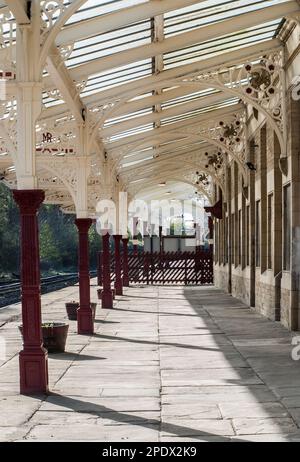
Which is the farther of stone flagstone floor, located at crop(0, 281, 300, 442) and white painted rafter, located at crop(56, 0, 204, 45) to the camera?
white painted rafter, located at crop(56, 0, 204, 45)

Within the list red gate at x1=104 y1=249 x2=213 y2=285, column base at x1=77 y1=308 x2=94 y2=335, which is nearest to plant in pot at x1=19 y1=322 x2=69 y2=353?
column base at x1=77 y1=308 x2=94 y2=335

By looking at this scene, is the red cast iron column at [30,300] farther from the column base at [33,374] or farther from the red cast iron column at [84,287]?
the red cast iron column at [84,287]

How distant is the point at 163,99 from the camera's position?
749 inches

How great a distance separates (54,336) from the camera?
13.8 meters

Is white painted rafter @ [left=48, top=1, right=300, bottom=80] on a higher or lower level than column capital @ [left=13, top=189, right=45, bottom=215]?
higher

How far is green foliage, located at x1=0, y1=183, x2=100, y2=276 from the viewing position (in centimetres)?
6038

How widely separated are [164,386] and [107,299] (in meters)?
13.8

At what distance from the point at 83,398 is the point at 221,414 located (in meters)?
1.95

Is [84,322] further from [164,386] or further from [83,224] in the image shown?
[164,386]

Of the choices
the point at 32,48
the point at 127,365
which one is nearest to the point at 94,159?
the point at 127,365

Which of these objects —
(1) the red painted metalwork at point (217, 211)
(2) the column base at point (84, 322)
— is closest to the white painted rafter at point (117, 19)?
(2) the column base at point (84, 322)

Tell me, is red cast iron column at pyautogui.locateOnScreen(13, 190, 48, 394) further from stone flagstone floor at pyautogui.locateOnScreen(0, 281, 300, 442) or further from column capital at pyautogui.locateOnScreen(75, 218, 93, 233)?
column capital at pyautogui.locateOnScreen(75, 218, 93, 233)

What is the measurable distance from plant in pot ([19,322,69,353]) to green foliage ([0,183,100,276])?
44967 millimetres

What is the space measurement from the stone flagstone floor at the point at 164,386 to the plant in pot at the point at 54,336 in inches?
9.1
